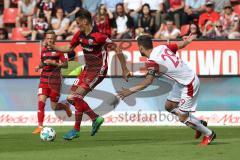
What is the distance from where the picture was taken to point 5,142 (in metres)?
15.2

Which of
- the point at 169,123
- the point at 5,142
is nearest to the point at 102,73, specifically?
the point at 5,142

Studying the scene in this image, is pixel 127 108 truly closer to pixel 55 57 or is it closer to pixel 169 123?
pixel 169 123

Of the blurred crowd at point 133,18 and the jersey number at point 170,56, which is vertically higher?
the jersey number at point 170,56

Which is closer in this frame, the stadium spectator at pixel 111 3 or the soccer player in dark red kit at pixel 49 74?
the soccer player in dark red kit at pixel 49 74

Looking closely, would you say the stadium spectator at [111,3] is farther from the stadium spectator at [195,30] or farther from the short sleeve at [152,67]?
the short sleeve at [152,67]

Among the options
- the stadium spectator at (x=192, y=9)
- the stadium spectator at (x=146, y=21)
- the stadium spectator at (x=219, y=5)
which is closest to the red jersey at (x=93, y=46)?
the stadium spectator at (x=146, y=21)

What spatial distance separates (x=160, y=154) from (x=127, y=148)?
1.26m

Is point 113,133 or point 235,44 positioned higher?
point 235,44

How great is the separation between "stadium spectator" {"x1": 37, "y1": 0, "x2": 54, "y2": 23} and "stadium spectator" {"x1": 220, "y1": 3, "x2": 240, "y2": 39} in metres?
5.35

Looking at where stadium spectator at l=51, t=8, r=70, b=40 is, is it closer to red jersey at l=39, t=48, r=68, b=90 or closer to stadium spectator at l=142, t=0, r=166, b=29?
stadium spectator at l=142, t=0, r=166, b=29

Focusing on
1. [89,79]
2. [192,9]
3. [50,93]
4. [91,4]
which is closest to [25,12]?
[91,4]

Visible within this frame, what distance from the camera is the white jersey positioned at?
13436 millimetres

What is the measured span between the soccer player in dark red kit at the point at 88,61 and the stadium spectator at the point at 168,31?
802cm

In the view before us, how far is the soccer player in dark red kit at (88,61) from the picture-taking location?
49.9 ft
